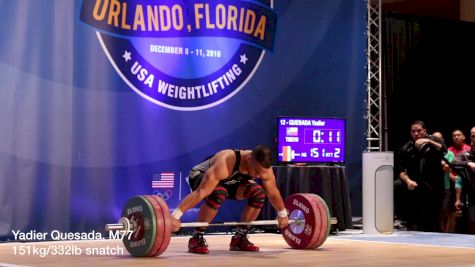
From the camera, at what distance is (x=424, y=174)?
1021 cm

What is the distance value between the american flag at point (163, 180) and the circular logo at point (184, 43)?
701mm

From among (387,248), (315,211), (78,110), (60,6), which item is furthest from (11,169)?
(387,248)

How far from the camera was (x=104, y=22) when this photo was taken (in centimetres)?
902

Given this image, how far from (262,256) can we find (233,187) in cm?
70

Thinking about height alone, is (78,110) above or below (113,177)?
above

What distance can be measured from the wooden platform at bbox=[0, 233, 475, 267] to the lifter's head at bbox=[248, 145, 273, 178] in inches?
26.2

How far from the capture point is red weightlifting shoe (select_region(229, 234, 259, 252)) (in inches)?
305

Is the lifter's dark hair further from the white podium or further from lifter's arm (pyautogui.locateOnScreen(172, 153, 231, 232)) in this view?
the white podium

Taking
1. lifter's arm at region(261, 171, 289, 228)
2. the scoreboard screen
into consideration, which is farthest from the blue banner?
lifter's arm at region(261, 171, 289, 228)

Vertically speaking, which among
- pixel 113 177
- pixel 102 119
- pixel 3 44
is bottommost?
pixel 113 177

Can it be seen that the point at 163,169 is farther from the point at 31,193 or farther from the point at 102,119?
the point at 31,193

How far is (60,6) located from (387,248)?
12.3 ft

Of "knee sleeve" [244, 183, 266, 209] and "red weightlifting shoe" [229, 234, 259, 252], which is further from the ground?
"knee sleeve" [244, 183, 266, 209]

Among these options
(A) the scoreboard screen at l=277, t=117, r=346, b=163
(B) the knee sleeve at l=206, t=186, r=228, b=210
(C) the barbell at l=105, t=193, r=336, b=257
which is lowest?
(C) the barbell at l=105, t=193, r=336, b=257
